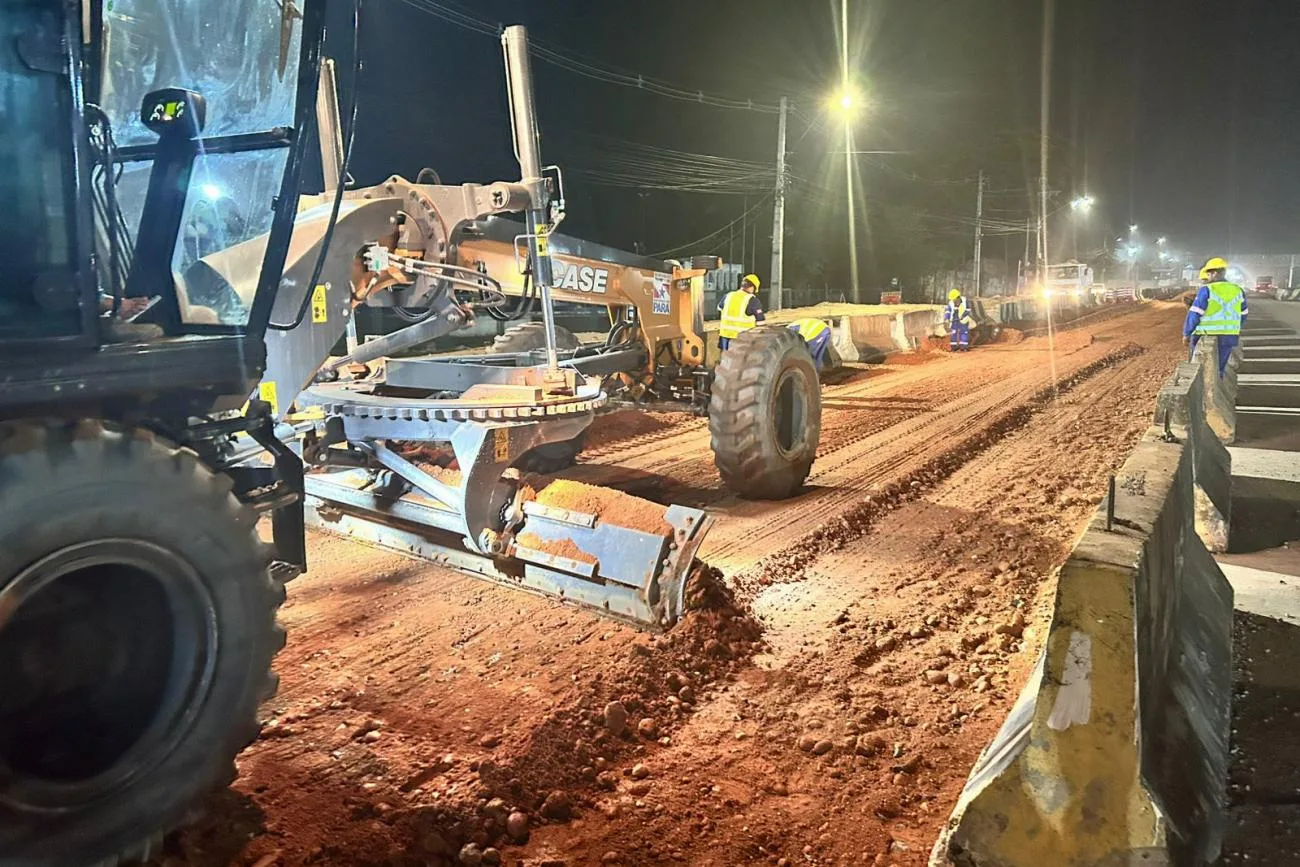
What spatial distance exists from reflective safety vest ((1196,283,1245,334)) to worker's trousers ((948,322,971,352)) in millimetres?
10602

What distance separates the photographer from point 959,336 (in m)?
23.1

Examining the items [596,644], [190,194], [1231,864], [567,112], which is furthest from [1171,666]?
[567,112]

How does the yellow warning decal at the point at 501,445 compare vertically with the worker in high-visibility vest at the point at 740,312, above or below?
below

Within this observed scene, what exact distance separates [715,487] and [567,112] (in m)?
31.9

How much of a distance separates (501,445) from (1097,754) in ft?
11.2

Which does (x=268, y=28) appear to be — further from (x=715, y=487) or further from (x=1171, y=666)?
(x=715, y=487)

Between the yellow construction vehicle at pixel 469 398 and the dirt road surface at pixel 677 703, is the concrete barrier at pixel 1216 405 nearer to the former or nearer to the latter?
the dirt road surface at pixel 677 703

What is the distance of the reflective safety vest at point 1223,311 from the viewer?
1214 cm

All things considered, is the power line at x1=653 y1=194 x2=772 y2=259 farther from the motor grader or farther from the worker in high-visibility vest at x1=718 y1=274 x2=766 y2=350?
the motor grader

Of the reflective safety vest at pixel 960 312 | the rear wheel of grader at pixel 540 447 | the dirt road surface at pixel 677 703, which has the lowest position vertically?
the dirt road surface at pixel 677 703

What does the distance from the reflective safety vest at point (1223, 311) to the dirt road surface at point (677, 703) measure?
649 cm

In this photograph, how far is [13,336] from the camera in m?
2.42

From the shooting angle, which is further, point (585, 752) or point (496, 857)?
point (585, 752)

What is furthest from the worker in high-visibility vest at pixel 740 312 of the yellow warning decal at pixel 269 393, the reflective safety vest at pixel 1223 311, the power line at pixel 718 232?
the power line at pixel 718 232
